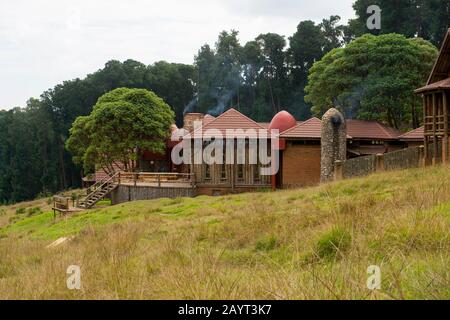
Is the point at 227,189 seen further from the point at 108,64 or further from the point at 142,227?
the point at 108,64

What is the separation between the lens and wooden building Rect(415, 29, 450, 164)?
23531mm

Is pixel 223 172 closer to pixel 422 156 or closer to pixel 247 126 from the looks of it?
pixel 247 126

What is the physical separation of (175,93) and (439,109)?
50.2 m

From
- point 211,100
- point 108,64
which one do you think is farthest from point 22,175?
point 211,100

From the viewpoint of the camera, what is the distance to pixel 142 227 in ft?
43.1

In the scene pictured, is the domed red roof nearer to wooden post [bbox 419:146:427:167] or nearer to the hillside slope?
wooden post [bbox 419:146:427:167]

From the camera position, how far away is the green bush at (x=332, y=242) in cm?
649

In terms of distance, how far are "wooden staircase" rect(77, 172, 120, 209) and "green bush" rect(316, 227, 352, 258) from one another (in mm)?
26138

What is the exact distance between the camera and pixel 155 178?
31.5 m

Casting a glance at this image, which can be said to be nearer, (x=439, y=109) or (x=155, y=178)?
(x=439, y=109)

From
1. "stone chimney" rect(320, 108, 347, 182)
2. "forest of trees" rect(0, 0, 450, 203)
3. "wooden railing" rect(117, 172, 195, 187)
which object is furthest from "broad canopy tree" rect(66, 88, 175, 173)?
"forest of trees" rect(0, 0, 450, 203)

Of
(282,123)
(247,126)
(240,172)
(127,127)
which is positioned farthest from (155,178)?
(282,123)

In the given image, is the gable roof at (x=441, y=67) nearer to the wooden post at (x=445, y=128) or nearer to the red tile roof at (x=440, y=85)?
the red tile roof at (x=440, y=85)

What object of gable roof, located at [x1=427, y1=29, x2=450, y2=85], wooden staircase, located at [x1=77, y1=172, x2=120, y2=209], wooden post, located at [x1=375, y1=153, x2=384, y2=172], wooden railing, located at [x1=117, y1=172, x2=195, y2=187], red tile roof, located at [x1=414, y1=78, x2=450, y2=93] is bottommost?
wooden staircase, located at [x1=77, y1=172, x2=120, y2=209]
